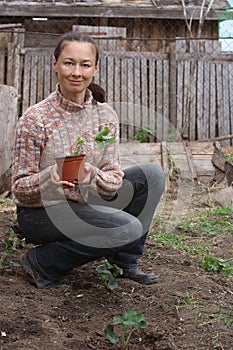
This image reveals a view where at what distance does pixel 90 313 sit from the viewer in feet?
7.37

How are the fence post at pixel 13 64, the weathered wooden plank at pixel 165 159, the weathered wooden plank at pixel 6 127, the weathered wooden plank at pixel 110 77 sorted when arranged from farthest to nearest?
the weathered wooden plank at pixel 110 77
the fence post at pixel 13 64
the weathered wooden plank at pixel 165 159
the weathered wooden plank at pixel 6 127

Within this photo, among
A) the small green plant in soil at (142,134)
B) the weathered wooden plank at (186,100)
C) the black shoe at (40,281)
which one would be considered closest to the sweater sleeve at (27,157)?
the black shoe at (40,281)

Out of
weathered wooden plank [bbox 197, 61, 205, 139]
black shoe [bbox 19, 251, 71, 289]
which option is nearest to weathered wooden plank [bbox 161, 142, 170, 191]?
weathered wooden plank [bbox 197, 61, 205, 139]

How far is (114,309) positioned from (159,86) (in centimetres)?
578

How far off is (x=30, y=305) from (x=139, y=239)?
684 millimetres

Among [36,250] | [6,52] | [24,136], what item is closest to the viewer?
[24,136]

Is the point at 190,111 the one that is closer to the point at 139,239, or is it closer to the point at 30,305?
the point at 139,239

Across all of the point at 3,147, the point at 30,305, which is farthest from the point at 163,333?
the point at 3,147

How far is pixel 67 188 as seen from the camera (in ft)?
7.89

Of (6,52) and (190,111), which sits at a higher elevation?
(6,52)

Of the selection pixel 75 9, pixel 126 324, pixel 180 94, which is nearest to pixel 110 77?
pixel 180 94

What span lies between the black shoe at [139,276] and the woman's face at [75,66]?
3.12ft

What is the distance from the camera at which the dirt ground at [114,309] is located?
1.96m

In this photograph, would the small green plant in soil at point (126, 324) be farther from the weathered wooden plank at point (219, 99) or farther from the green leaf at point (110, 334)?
the weathered wooden plank at point (219, 99)
